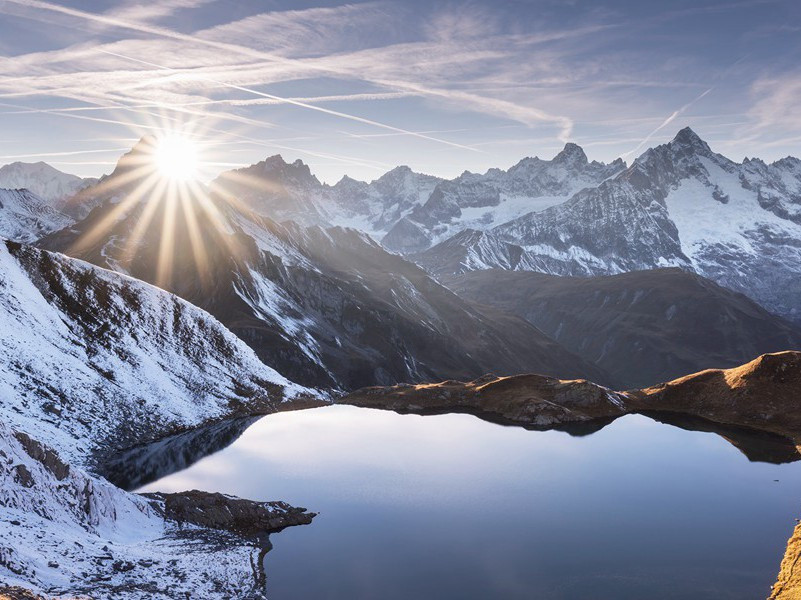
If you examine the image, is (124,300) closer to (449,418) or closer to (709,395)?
(449,418)

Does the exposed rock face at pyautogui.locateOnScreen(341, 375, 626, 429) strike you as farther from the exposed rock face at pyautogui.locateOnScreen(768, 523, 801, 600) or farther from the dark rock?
the dark rock

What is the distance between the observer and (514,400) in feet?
342

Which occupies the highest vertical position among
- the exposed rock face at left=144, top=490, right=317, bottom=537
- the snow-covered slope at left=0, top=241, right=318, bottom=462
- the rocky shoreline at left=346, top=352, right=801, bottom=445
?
the snow-covered slope at left=0, top=241, right=318, bottom=462

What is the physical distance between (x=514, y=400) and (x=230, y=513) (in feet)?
202

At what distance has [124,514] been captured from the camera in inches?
1945

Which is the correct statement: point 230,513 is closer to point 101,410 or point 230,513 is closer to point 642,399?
point 101,410

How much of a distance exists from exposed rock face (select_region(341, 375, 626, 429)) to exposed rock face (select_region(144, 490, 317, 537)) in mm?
50681

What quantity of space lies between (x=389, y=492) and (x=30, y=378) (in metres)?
48.0

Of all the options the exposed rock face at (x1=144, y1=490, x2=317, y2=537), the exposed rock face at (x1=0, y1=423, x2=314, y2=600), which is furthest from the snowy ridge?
the exposed rock face at (x1=144, y1=490, x2=317, y2=537)

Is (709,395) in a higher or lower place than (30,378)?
lower

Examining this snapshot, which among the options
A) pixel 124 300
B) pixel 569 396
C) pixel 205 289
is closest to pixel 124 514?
pixel 124 300

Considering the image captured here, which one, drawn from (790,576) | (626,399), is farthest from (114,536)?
(626,399)

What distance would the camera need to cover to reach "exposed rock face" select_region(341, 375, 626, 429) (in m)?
98.6

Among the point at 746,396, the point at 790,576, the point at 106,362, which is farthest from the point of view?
the point at 746,396
